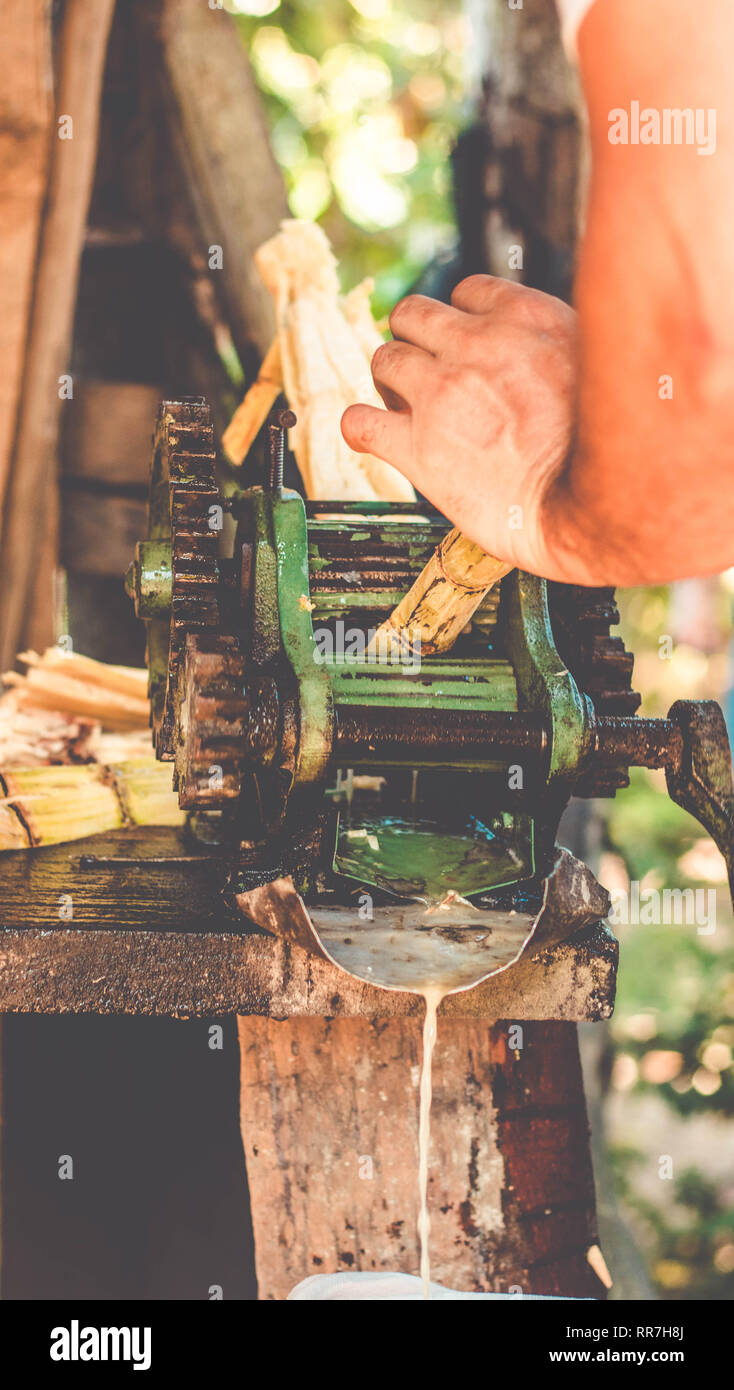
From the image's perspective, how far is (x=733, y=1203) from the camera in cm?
482

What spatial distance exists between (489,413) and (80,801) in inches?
45.3

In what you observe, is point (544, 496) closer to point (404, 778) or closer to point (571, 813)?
point (404, 778)

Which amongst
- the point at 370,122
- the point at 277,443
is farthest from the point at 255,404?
the point at 370,122

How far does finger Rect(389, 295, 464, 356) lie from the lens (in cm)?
113

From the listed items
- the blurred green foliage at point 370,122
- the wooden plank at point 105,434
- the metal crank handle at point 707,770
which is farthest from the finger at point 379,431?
the blurred green foliage at point 370,122

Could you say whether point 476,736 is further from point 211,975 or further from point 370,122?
point 370,122

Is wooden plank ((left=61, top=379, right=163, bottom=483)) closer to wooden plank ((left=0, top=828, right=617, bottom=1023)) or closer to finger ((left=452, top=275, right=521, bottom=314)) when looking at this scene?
wooden plank ((left=0, top=828, right=617, bottom=1023))

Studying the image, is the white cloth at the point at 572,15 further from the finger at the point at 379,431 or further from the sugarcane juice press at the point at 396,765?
the sugarcane juice press at the point at 396,765

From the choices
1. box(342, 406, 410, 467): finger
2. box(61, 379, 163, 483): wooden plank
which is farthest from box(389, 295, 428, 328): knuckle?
box(61, 379, 163, 483): wooden plank

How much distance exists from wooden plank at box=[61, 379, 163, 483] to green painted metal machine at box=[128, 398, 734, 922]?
1.95 meters

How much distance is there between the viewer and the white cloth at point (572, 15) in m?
0.80
